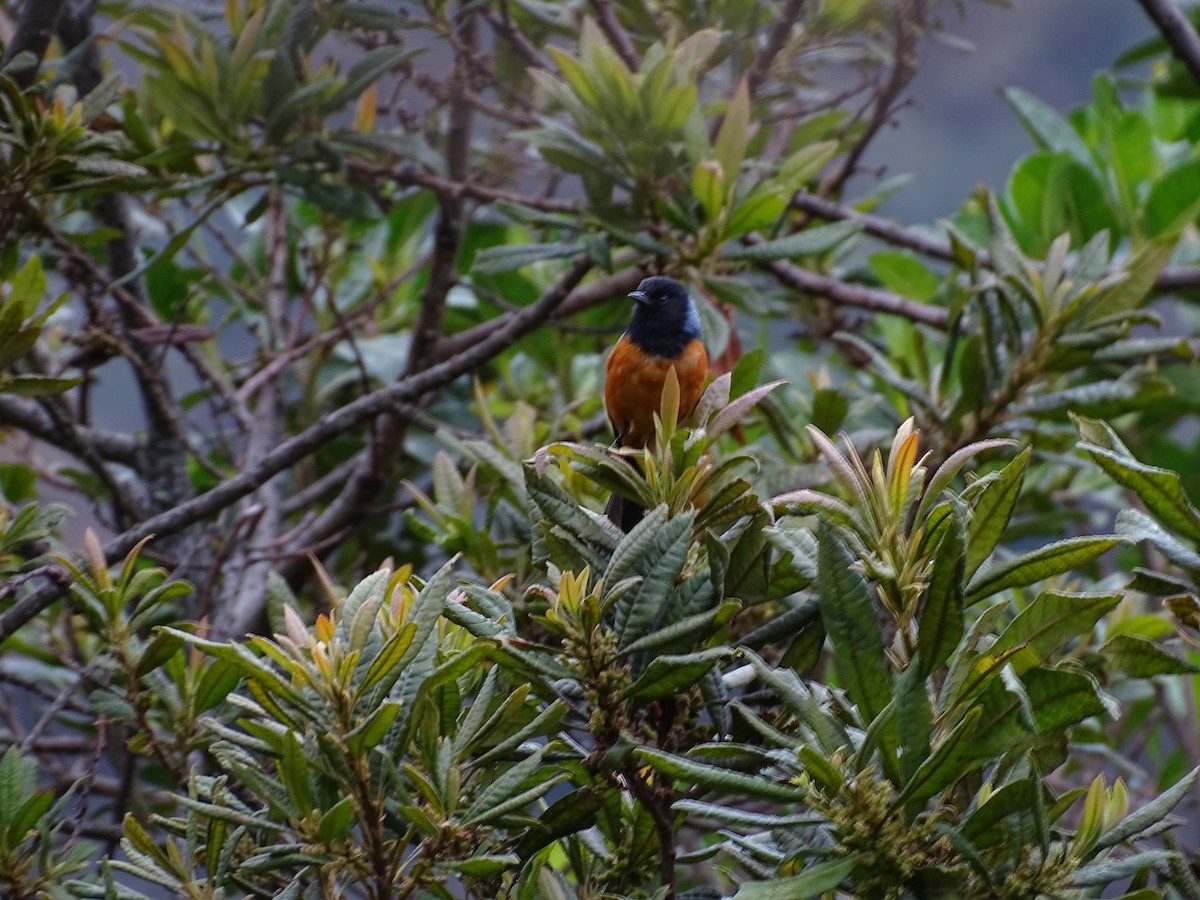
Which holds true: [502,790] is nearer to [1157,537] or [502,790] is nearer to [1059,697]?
[1059,697]

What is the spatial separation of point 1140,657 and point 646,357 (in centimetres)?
140

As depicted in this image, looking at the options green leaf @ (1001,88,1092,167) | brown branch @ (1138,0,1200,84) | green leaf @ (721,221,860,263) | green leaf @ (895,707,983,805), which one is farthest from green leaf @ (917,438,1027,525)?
green leaf @ (1001,88,1092,167)

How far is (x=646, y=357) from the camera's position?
259 cm

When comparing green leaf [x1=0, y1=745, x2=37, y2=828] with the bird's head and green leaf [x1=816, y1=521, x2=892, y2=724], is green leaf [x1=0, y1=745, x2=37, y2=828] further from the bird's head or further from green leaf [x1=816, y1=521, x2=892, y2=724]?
the bird's head

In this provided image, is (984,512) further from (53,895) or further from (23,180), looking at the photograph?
(23,180)

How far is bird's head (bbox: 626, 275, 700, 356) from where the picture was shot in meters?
2.61

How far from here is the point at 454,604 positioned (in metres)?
1.21

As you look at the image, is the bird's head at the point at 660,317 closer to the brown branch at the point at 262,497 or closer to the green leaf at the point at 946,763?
the brown branch at the point at 262,497

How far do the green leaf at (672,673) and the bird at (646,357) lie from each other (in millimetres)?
1214

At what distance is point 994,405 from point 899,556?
46.3 inches

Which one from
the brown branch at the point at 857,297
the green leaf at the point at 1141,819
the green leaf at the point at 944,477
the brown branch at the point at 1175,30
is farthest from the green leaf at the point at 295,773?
the brown branch at the point at 1175,30

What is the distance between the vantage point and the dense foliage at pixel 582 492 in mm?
1161

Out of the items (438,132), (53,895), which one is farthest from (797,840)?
(438,132)

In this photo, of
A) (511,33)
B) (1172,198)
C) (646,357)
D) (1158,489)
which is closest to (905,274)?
(1172,198)
